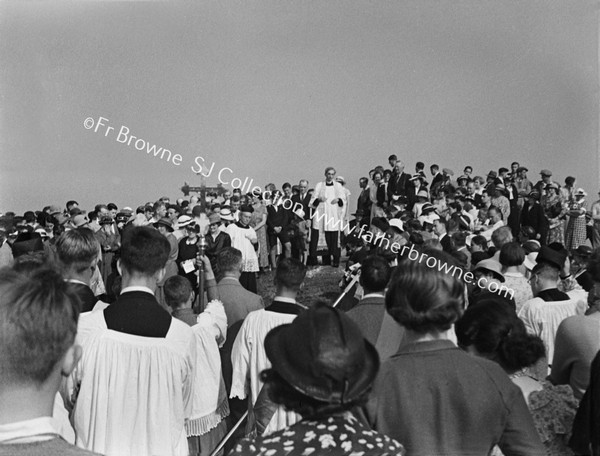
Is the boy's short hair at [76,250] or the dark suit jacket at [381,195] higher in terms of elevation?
the dark suit jacket at [381,195]

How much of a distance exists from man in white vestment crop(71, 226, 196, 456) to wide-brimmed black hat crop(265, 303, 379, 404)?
151 centimetres

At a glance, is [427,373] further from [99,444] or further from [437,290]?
[99,444]

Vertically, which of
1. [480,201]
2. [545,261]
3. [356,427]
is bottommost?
[356,427]

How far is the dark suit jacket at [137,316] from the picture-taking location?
3387 mm

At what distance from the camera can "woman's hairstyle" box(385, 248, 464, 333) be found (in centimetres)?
254

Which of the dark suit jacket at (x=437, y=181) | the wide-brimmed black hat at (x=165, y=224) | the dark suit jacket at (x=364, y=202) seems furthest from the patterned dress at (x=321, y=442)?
the dark suit jacket at (x=437, y=181)

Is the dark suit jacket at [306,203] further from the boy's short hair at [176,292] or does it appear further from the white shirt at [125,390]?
the white shirt at [125,390]

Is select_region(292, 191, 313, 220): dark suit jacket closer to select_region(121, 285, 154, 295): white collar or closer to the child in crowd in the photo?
the child in crowd

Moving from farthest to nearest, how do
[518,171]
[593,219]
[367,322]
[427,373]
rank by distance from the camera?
[518,171] < [593,219] < [367,322] < [427,373]

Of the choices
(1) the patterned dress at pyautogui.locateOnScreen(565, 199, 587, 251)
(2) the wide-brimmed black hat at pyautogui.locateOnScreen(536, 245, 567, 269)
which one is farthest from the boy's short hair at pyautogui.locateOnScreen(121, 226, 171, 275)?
(1) the patterned dress at pyautogui.locateOnScreen(565, 199, 587, 251)

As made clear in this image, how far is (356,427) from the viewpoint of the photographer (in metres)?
2.04

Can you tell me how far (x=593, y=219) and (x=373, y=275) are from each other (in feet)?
39.1

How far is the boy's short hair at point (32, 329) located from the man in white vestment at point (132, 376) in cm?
168

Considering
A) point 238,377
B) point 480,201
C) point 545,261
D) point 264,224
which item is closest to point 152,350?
point 238,377
